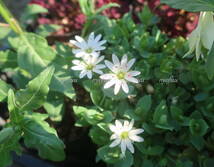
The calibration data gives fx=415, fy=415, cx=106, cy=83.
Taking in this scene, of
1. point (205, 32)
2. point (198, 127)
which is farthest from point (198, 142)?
point (205, 32)

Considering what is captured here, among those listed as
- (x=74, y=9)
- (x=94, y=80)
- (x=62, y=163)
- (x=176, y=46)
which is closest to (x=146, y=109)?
(x=94, y=80)

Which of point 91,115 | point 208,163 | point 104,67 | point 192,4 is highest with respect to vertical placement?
point 192,4

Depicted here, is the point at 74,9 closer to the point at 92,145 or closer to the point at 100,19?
the point at 100,19

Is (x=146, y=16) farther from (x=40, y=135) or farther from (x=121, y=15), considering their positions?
(x=40, y=135)

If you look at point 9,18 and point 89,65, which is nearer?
point 89,65

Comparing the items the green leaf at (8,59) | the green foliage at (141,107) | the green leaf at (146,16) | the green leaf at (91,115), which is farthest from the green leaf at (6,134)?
the green leaf at (146,16)

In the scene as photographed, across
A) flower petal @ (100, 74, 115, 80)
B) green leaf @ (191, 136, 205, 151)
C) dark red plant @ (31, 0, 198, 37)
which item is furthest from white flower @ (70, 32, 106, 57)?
dark red plant @ (31, 0, 198, 37)
